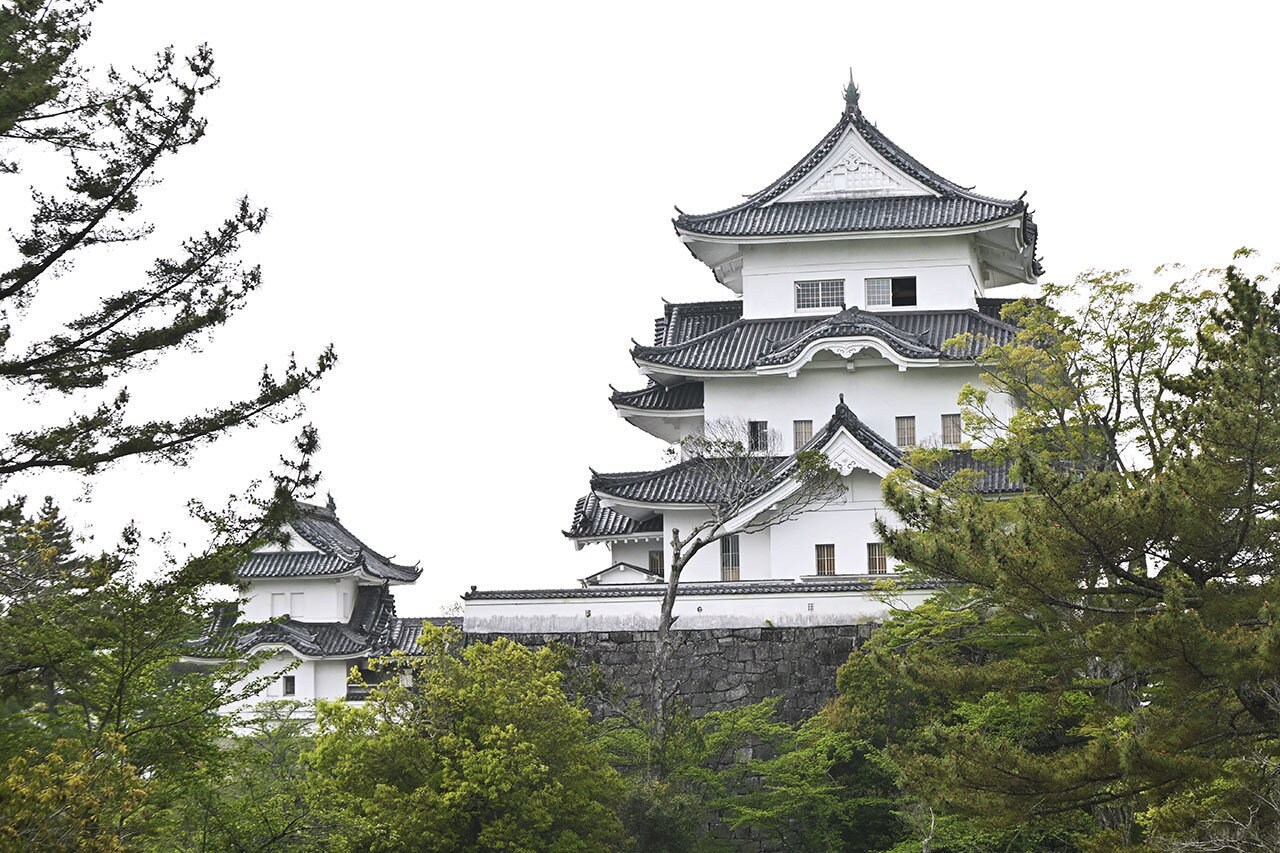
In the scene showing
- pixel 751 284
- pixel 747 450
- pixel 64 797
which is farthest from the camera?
pixel 751 284

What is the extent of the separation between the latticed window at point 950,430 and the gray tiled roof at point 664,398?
15.4 ft

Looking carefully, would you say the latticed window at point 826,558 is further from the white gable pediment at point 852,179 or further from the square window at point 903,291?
the white gable pediment at point 852,179

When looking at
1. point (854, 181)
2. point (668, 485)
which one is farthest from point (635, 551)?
point (854, 181)

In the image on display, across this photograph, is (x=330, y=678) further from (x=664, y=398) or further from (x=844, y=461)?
(x=844, y=461)

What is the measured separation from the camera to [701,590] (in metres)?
24.6

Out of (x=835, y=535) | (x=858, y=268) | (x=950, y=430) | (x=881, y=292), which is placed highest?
(x=858, y=268)

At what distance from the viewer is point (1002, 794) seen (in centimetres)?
1491

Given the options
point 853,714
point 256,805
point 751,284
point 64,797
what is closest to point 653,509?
point 751,284

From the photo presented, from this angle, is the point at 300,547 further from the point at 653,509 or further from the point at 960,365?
the point at 960,365

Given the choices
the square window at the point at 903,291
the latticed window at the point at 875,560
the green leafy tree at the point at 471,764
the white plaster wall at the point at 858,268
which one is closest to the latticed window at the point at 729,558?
the latticed window at the point at 875,560

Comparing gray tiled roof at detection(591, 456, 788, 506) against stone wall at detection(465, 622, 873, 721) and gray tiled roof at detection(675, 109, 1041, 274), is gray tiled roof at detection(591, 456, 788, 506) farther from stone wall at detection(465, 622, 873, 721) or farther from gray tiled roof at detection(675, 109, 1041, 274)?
gray tiled roof at detection(675, 109, 1041, 274)

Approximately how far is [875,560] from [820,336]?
433 centimetres

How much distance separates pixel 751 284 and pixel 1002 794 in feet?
57.7

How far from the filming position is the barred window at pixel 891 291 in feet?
101
